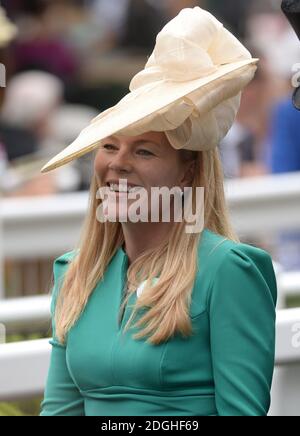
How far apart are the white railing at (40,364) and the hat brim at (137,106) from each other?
594 millimetres

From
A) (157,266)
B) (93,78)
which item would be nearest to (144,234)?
(157,266)

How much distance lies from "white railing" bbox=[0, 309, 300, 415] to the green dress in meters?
0.43

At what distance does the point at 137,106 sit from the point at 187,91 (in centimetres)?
13

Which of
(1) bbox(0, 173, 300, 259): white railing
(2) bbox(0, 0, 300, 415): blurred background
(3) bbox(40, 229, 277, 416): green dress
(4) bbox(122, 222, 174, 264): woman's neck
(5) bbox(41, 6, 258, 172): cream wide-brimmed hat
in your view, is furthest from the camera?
(1) bbox(0, 173, 300, 259): white railing

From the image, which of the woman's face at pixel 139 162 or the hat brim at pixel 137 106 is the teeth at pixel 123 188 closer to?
the woman's face at pixel 139 162

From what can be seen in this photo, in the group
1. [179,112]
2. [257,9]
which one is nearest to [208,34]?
[179,112]

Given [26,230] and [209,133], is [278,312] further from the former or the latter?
[26,230]

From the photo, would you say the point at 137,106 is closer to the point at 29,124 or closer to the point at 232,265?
the point at 232,265

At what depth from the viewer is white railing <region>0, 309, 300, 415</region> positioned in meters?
4.14

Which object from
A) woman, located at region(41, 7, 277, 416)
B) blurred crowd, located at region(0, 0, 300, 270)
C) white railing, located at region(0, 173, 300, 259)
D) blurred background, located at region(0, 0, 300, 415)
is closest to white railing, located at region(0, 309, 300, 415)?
blurred background, located at region(0, 0, 300, 415)

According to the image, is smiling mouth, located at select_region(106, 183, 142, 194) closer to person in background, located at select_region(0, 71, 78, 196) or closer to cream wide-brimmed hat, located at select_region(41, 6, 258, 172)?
cream wide-brimmed hat, located at select_region(41, 6, 258, 172)

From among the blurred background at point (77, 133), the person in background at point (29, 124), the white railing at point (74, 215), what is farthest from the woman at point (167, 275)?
the person in background at point (29, 124)

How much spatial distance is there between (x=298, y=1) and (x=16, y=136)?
7230mm
